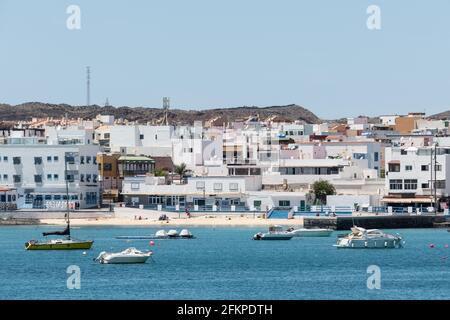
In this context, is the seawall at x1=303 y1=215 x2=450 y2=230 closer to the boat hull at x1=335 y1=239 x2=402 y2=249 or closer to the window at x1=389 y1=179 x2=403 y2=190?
the window at x1=389 y1=179 x2=403 y2=190

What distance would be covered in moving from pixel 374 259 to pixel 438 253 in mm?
5568

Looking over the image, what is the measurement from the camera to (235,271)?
53562 millimetres

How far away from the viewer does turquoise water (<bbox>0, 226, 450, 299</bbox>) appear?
4250 cm

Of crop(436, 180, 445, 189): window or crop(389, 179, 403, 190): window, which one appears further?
crop(389, 179, 403, 190): window

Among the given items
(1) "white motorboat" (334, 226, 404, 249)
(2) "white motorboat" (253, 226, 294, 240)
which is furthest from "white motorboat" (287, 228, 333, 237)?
(1) "white motorboat" (334, 226, 404, 249)

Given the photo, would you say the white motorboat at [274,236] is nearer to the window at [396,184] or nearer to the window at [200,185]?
the window at [396,184]

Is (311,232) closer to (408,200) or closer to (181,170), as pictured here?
(408,200)

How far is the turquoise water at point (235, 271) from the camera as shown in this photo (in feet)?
139

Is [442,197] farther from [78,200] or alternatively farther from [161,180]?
[78,200]

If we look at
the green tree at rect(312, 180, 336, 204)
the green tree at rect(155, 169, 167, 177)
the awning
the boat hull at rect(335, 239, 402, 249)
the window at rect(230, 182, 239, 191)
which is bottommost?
the boat hull at rect(335, 239, 402, 249)

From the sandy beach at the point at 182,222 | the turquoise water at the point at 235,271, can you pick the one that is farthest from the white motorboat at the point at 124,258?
the sandy beach at the point at 182,222

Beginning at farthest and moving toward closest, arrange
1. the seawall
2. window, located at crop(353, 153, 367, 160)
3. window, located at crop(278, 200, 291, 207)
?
window, located at crop(353, 153, 367, 160) < window, located at crop(278, 200, 291, 207) < the seawall

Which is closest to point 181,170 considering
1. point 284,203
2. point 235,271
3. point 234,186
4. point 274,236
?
point 234,186
